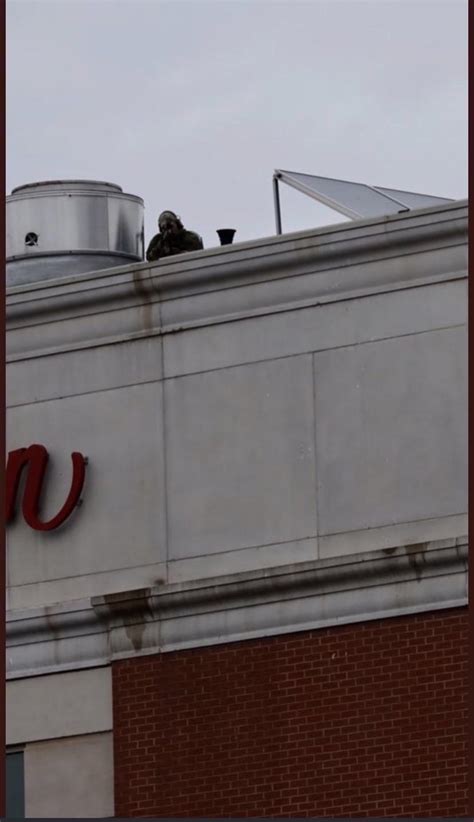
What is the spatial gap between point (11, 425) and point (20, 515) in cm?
91

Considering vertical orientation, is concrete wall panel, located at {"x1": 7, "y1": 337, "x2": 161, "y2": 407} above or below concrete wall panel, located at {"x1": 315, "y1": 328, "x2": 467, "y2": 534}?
above

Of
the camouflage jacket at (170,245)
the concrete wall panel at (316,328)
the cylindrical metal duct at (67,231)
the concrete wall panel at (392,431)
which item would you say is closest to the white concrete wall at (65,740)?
the concrete wall panel at (392,431)

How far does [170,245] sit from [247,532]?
3.68 metres

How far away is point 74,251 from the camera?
2755cm

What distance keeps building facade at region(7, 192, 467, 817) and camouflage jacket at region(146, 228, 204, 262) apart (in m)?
1.40

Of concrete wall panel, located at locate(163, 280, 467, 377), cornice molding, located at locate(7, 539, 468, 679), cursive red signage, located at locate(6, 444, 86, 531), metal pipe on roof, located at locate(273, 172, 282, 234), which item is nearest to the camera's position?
cornice molding, located at locate(7, 539, 468, 679)

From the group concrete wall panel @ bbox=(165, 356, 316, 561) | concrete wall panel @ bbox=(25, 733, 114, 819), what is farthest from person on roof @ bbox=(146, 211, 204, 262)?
concrete wall panel @ bbox=(25, 733, 114, 819)

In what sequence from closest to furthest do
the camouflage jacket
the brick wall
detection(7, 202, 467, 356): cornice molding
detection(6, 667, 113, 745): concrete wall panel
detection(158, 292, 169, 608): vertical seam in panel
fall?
the brick wall < detection(7, 202, 467, 356): cornice molding < detection(158, 292, 169, 608): vertical seam in panel < detection(6, 667, 113, 745): concrete wall panel < the camouflage jacket

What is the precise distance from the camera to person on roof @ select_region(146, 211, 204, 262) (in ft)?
85.6

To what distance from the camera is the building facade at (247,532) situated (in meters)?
22.8

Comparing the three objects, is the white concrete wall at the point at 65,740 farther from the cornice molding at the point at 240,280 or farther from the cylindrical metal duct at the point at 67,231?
the cylindrical metal duct at the point at 67,231

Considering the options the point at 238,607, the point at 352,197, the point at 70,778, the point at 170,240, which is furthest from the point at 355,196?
the point at 70,778

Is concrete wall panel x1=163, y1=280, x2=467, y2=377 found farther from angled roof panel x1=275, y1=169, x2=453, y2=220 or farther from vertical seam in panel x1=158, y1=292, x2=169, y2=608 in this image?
angled roof panel x1=275, y1=169, x2=453, y2=220

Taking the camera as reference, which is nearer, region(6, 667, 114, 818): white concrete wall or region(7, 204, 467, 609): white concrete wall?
region(7, 204, 467, 609): white concrete wall
